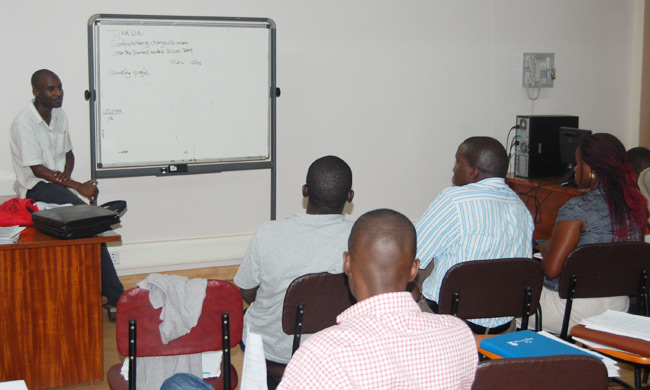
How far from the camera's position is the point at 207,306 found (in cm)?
236

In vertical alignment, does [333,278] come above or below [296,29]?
below

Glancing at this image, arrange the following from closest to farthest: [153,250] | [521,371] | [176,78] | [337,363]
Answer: [337,363] → [521,371] → [176,78] → [153,250]

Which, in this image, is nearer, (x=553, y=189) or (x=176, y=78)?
(x=176, y=78)

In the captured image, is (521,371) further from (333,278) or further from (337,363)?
(333,278)

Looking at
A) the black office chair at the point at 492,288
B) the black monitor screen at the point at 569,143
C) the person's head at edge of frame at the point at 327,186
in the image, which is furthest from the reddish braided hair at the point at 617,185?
the black monitor screen at the point at 569,143

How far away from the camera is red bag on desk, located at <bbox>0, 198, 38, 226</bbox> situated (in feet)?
11.0

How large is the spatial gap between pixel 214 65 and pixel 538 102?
9.35ft

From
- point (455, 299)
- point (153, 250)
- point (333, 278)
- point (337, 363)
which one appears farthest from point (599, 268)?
point (153, 250)

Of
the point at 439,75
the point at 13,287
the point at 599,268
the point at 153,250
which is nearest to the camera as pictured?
the point at 599,268

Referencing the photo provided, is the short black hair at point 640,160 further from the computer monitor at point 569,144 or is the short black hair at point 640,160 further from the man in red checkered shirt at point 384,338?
the man in red checkered shirt at point 384,338

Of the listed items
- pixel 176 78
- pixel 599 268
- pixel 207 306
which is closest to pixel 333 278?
pixel 207 306

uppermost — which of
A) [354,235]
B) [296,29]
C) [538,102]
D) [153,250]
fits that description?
[296,29]

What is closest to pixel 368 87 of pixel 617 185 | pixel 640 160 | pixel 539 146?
pixel 539 146

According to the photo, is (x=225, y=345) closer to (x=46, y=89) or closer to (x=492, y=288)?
(x=492, y=288)
